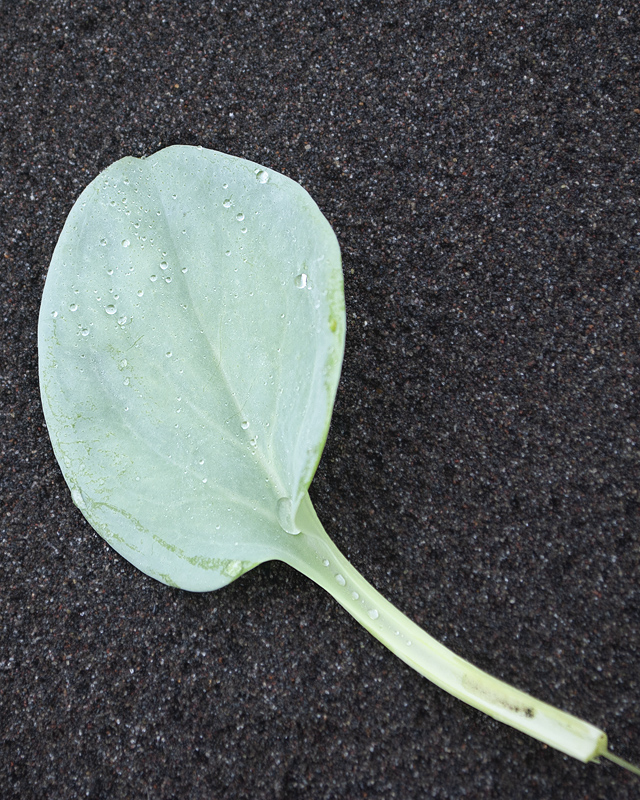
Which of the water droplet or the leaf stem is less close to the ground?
the water droplet

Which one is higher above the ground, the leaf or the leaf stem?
the leaf

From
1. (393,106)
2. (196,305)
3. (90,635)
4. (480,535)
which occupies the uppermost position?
(393,106)

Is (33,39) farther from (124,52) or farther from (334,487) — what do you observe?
(334,487)

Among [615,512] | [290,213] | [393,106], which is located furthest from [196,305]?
[615,512]

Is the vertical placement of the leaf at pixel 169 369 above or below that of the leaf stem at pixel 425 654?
above

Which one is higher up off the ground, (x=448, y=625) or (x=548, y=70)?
(x=548, y=70)

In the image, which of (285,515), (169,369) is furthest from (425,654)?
(169,369)
